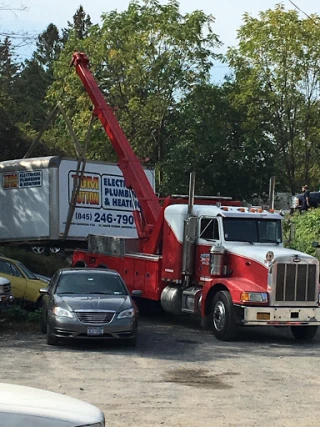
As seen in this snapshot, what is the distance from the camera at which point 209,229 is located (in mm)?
19062

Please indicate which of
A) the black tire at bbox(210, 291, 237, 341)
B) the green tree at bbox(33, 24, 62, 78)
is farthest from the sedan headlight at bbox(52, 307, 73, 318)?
the green tree at bbox(33, 24, 62, 78)

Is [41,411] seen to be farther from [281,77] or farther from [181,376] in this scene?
[281,77]

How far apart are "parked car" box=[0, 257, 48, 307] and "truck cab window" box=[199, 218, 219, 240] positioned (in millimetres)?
4816

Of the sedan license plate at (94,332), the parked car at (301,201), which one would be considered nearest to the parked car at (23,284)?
the sedan license plate at (94,332)

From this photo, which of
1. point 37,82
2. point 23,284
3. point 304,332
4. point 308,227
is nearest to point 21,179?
point 23,284

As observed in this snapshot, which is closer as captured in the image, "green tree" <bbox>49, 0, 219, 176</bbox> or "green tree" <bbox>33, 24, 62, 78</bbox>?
"green tree" <bbox>49, 0, 219, 176</bbox>

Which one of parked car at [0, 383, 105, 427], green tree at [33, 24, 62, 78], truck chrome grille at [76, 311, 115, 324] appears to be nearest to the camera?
parked car at [0, 383, 105, 427]

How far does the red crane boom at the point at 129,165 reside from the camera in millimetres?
21750

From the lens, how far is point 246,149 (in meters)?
43.1

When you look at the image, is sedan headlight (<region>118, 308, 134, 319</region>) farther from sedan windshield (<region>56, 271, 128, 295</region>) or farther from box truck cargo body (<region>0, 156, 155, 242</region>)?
box truck cargo body (<region>0, 156, 155, 242</region>)

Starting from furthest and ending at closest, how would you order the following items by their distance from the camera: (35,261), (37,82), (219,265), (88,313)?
(37,82) → (35,261) → (219,265) → (88,313)

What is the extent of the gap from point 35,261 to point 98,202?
2731mm

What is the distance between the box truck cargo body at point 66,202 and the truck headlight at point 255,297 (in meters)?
8.81

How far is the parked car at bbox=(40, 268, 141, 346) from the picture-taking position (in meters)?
15.7
